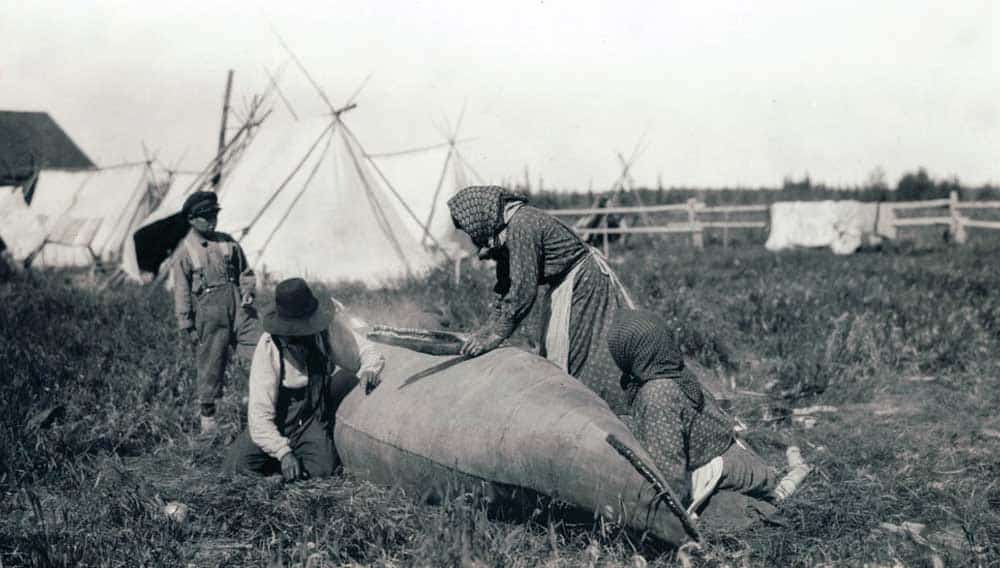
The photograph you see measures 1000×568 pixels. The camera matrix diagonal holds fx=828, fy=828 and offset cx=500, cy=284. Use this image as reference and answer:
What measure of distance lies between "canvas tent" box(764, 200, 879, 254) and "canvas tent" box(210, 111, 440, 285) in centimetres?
724

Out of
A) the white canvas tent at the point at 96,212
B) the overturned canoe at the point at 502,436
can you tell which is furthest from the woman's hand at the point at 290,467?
the white canvas tent at the point at 96,212

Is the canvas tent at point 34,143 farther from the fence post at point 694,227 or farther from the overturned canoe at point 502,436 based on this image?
the overturned canoe at point 502,436

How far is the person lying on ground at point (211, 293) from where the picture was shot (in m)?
5.03

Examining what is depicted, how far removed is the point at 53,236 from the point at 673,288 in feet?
43.7

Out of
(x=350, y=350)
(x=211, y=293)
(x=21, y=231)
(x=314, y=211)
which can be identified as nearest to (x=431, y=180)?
(x=314, y=211)

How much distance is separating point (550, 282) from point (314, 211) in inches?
296

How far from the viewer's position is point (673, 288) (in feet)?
25.5

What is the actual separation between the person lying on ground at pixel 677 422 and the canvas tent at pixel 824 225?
11.9 meters

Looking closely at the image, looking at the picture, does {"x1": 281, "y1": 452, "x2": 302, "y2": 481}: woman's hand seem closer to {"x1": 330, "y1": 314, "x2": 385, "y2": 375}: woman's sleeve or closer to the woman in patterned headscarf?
{"x1": 330, "y1": 314, "x2": 385, "y2": 375}: woman's sleeve

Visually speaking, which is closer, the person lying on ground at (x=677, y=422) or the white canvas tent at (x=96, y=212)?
→ the person lying on ground at (x=677, y=422)

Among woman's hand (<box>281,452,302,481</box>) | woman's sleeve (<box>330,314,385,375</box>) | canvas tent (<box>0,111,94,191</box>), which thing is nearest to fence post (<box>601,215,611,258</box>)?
woman's sleeve (<box>330,314,385,375</box>)

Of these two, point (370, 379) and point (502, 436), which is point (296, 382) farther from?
point (502, 436)

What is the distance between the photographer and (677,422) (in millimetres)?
2922

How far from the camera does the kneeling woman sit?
3.59m
